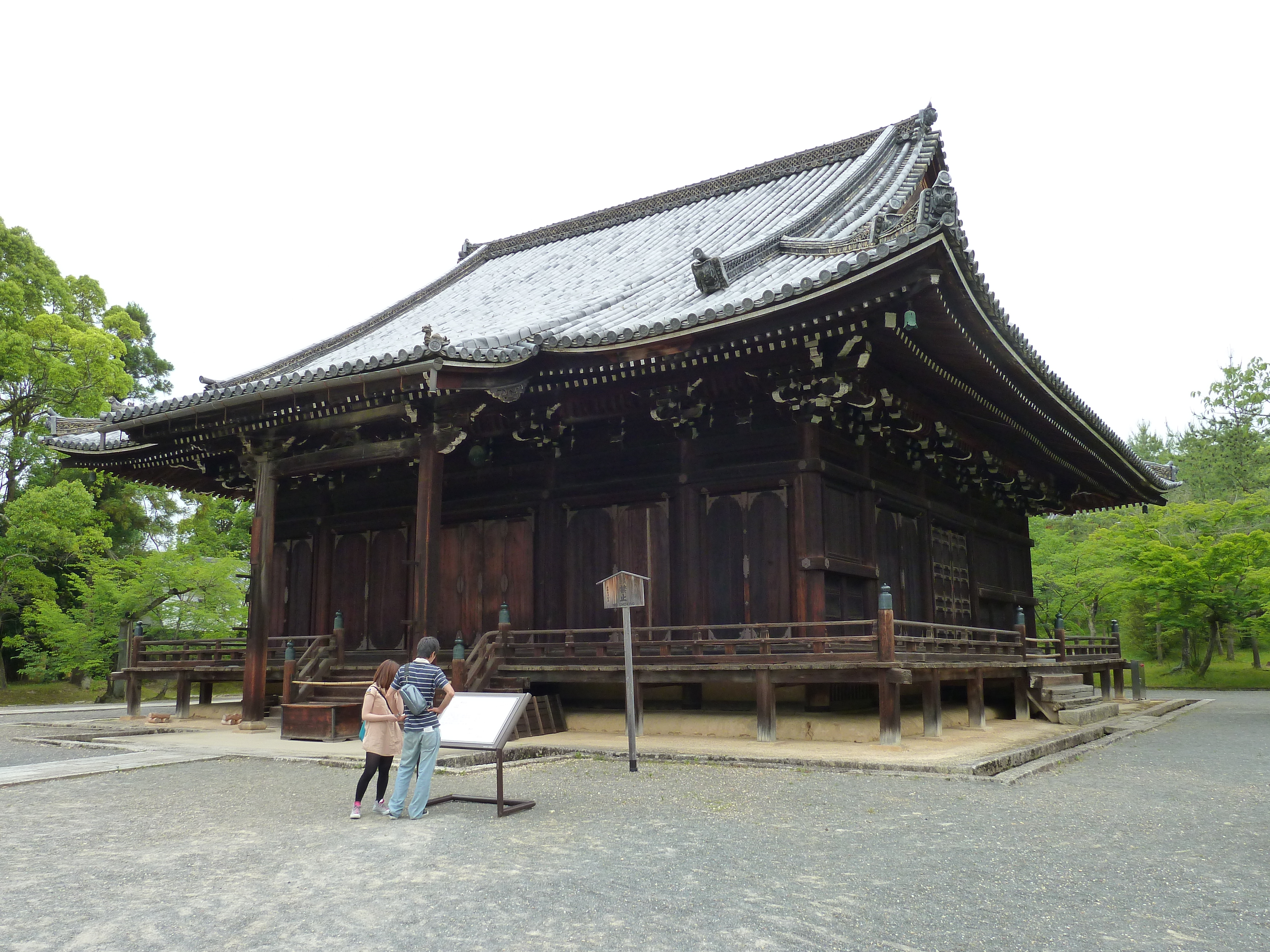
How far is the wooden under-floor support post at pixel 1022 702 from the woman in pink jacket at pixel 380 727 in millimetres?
11288

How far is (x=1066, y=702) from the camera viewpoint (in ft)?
49.9

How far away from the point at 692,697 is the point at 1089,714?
6921 millimetres

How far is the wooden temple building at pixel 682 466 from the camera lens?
11398mm

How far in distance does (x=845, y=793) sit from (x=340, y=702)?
7.16 metres

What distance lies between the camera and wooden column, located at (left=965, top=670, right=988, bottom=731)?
529 inches

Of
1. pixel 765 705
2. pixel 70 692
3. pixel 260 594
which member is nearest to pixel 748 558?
pixel 765 705

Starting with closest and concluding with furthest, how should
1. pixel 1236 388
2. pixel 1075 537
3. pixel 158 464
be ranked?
pixel 158 464, pixel 1236 388, pixel 1075 537

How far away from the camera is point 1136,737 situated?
1396 cm

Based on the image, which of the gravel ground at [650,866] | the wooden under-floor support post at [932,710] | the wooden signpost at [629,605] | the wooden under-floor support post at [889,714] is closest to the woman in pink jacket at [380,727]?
the gravel ground at [650,866]

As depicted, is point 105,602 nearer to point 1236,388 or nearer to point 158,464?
point 158,464

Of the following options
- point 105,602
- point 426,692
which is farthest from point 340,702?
point 105,602

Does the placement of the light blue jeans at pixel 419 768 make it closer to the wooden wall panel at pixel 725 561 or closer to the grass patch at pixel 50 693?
the wooden wall panel at pixel 725 561

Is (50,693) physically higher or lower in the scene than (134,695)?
lower

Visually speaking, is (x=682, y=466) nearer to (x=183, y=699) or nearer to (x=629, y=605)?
(x=629, y=605)
